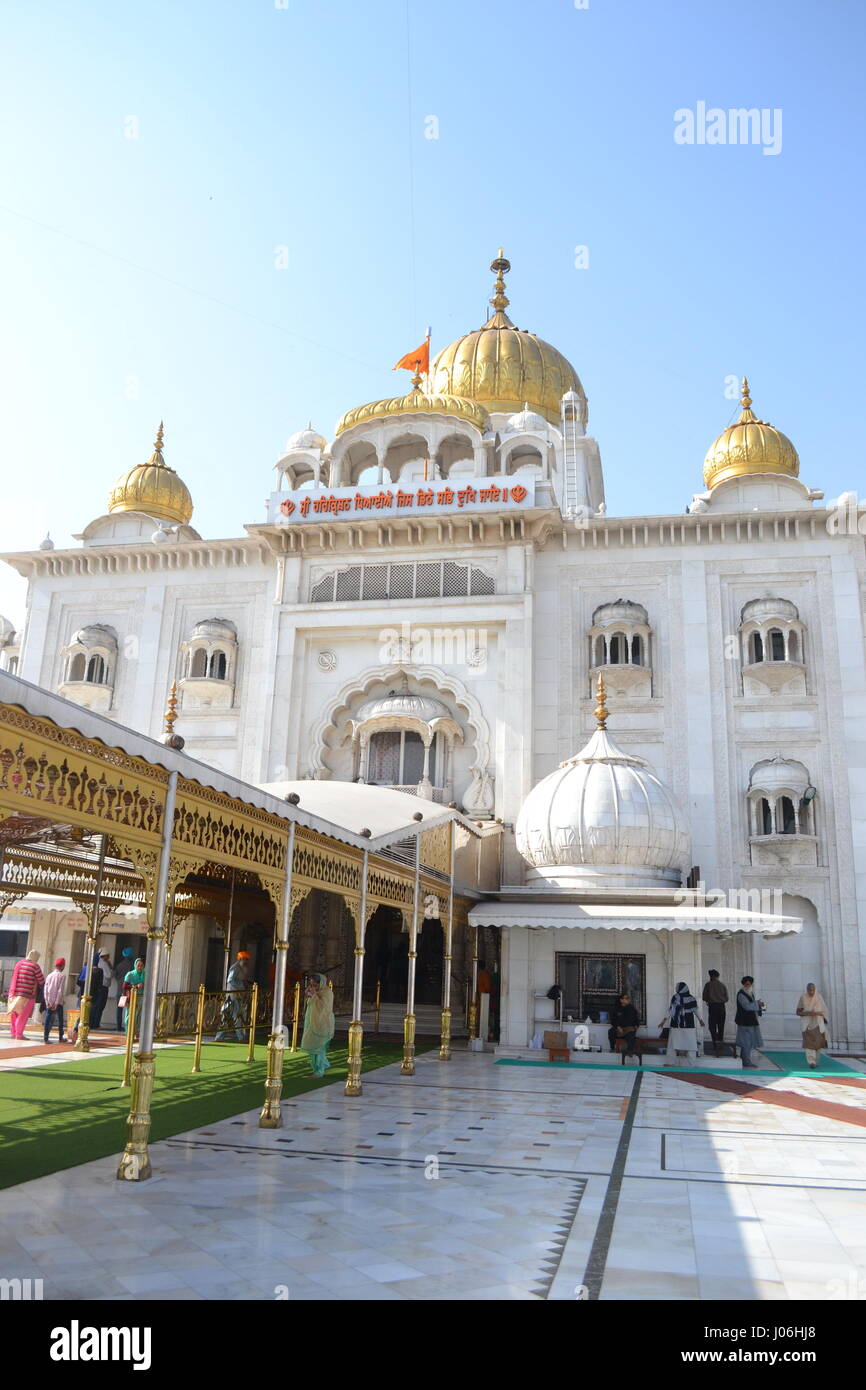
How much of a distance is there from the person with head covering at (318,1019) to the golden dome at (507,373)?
60.3 ft

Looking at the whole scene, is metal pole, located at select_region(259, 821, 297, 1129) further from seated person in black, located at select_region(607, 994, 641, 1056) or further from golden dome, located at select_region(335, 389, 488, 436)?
golden dome, located at select_region(335, 389, 488, 436)

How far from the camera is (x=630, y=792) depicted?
54.6 ft

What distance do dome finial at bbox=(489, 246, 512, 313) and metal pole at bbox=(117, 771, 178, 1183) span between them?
25.9m

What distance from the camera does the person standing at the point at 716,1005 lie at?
14391 mm

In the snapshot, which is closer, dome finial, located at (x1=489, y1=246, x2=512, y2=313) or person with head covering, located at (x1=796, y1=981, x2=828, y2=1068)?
person with head covering, located at (x1=796, y1=981, x2=828, y2=1068)

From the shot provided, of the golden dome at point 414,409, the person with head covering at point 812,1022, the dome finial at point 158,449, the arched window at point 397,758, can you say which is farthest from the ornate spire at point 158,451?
the person with head covering at point 812,1022

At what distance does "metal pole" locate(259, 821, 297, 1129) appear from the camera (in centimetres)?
838

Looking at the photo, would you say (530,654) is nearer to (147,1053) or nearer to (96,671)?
(96,671)

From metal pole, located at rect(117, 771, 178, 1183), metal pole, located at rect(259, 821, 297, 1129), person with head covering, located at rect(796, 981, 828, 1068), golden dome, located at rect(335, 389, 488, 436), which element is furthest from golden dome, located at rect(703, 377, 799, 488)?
metal pole, located at rect(117, 771, 178, 1183)

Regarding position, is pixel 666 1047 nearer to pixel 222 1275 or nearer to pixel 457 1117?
pixel 457 1117

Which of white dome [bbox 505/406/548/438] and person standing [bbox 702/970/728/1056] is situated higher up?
white dome [bbox 505/406/548/438]

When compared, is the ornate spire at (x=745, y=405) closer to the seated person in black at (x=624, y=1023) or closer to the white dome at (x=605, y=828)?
the white dome at (x=605, y=828)

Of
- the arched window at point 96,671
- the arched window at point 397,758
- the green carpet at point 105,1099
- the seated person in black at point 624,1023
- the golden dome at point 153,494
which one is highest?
the golden dome at point 153,494
